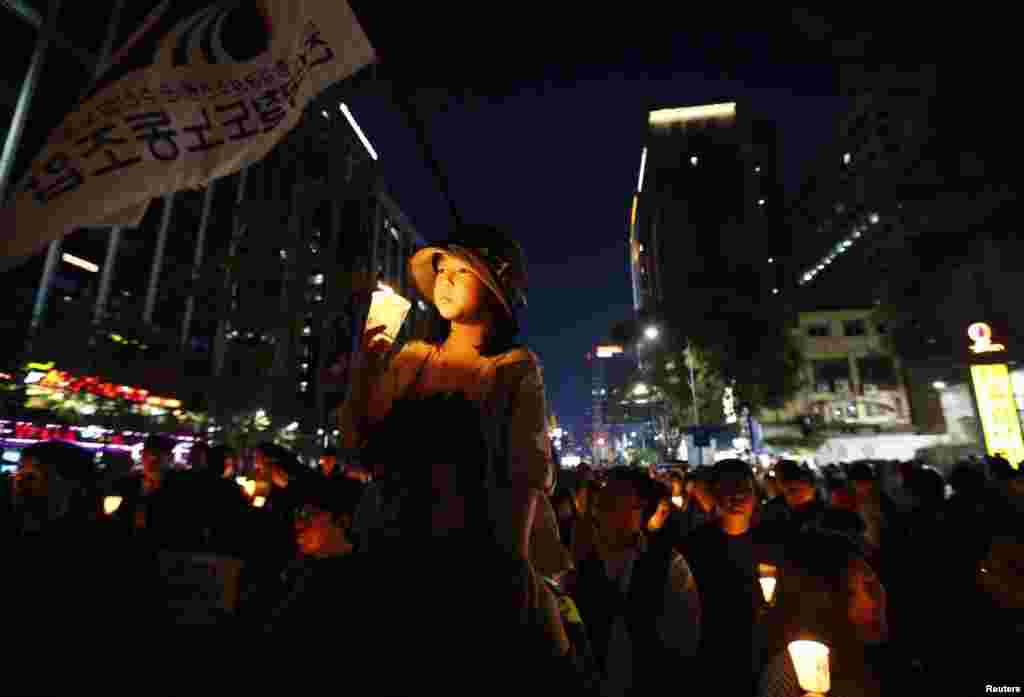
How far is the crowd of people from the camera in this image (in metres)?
1.49

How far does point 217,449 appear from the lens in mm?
5949

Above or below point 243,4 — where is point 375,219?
above

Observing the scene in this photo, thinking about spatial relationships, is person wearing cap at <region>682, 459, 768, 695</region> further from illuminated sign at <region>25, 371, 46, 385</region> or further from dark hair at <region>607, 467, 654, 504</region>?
illuminated sign at <region>25, 371, 46, 385</region>

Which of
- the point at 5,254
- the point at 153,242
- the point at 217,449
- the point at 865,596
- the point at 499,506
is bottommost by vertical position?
the point at 865,596

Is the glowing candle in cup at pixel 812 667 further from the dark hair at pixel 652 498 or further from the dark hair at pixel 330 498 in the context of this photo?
the dark hair at pixel 330 498

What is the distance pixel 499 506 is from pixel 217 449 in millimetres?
5562

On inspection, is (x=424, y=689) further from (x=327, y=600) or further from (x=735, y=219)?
(x=735, y=219)

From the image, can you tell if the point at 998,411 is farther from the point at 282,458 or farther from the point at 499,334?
the point at 499,334

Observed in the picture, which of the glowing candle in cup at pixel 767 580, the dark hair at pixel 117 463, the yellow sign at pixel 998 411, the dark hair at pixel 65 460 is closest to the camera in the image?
the dark hair at pixel 65 460

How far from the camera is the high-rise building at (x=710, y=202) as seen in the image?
59.8 meters

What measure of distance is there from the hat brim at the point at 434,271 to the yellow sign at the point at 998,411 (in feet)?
70.0

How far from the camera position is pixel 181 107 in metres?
3.60

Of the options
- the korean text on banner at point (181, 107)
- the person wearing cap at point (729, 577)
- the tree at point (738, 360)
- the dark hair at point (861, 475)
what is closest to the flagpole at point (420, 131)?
the korean text on banner at point (181, 107)

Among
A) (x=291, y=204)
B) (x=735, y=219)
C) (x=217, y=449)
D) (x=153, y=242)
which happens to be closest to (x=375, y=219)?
(x=291, y=204)
